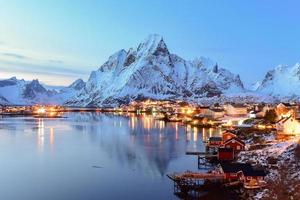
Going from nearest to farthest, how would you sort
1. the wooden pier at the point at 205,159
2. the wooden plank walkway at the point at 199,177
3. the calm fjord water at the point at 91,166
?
the calm fjord water at the point at 91,166 → the wooden plank walkway at the point at 199,177 → the wooden pier at the point at 205,159

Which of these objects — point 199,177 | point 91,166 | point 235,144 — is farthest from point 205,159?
point 199,177

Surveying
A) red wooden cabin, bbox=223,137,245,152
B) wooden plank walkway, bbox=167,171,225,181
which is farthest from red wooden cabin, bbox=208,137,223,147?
wooden plank walkway, bbox=167,171,225,181

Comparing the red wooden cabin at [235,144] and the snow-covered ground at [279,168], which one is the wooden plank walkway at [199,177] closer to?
the snow-covered ground at [279,168]

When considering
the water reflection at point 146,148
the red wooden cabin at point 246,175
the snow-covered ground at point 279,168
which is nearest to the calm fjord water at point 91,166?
the water reflection at point 146,148

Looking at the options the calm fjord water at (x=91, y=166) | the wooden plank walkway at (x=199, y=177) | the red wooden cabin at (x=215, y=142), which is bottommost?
the calm fjord water at (x=91, y=166)

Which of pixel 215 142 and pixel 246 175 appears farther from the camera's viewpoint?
pixel 215 142

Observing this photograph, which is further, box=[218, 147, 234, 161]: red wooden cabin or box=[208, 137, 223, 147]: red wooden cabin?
box=[208, 137, 223, 147]: red wooden cabin

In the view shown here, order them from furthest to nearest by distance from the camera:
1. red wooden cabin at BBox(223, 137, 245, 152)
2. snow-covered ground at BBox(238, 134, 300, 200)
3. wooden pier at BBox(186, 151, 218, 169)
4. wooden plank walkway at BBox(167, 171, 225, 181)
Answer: red wooden cabin at BBox(223, 137, 245, 152) < wooden pier at BBox(186, 151, 218, 169) < wooden plank walkway at BBox(167, 171, 225, 181) < snow-covered ground at BBox(238, 134, 300, 200)

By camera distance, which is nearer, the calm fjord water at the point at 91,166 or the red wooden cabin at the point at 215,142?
the calm fjord water at the point at 91,166

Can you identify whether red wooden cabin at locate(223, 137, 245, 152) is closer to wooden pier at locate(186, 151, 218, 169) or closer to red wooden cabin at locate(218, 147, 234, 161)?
wooden pier at locate(186, 151, 218, 169)

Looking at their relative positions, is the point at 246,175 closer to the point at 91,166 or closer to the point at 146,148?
the point at 91,166

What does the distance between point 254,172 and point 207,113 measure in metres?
85.5

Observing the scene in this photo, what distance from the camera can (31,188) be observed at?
110ft

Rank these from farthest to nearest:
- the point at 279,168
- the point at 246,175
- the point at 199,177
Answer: the point at 279,168 < the point at 199,177 < the point at 246,175
